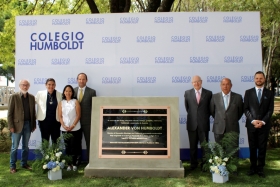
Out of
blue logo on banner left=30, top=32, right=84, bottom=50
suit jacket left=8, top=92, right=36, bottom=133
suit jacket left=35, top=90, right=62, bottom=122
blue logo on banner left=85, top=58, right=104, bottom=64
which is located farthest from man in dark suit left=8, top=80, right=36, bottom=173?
blue logo on banner left=85, top=58, right=104, bottom=64

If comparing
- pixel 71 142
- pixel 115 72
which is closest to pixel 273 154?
pixel 115 72

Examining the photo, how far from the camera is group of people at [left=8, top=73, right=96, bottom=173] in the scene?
506cm

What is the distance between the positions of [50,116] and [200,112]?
2765 mm

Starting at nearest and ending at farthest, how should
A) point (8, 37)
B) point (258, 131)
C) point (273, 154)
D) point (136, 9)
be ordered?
point (258, 131)
point (273, 154)
point (8, 37)
point (136, 9)

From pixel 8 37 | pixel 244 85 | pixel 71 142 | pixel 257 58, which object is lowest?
pixel 71 142

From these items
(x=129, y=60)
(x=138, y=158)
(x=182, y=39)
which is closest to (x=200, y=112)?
(x=138, y=158)

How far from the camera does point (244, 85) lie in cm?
603

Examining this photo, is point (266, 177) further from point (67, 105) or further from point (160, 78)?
point (67, 105)

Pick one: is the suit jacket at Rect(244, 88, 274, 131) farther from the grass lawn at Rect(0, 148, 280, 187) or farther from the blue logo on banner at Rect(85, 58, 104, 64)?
the blue logo on banner at Rect(85, 58, 104, 64)

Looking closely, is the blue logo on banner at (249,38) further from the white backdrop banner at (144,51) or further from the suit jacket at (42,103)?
the suit jacket at (42,103)

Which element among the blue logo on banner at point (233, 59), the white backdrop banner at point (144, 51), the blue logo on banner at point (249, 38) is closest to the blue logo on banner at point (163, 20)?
the white backdrop banner at point (144, 51)

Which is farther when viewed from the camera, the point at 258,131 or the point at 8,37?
the point at 8,37

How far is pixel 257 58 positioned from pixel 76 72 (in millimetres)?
3890

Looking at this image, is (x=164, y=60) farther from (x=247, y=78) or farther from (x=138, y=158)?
(x=138, y=158)
